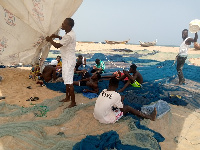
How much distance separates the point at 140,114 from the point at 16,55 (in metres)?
4.64

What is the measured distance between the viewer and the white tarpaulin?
4985mm

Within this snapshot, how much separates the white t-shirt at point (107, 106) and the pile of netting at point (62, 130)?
0.15m

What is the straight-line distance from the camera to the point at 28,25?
6008mm

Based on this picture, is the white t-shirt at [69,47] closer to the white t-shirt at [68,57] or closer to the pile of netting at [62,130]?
the white t-shirt at [68,57]

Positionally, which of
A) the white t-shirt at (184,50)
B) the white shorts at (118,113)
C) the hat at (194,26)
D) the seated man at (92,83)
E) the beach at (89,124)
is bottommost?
the beach at (89,124)

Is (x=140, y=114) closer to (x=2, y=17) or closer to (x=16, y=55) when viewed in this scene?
(x=16, y=55)

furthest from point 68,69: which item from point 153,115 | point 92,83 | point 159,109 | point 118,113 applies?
point 159,109

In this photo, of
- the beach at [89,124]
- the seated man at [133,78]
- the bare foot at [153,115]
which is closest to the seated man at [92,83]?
the beach at [89,124]

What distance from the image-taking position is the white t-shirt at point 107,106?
381cm

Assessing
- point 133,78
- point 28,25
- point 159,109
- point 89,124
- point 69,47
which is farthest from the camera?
point 133,78

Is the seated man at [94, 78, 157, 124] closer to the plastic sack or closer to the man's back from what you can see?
the plastic sack

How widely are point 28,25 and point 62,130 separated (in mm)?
3773

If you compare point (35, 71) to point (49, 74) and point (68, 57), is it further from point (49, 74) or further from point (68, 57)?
point (68, 57)

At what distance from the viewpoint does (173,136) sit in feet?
12.3
